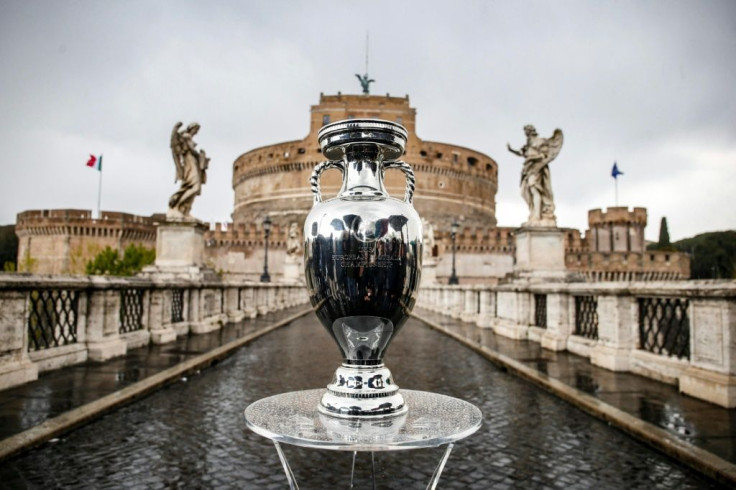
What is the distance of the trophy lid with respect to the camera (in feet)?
6.95

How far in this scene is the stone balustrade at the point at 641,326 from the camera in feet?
14.2

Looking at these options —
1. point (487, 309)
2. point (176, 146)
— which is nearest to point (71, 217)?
point (176, 146)

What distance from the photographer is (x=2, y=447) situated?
298 cm

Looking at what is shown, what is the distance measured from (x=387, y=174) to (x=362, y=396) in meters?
57.4

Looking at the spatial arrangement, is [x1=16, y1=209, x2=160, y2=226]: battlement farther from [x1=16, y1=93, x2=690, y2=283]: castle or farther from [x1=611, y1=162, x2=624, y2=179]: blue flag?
[x1=611, y1=162, x2=624, y2=179]: blue flag

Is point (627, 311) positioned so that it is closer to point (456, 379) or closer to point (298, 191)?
point (456, 379)

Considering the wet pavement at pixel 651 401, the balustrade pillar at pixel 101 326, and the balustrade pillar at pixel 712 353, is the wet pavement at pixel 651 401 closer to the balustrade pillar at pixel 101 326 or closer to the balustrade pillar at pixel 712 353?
the balustrade pillar at pixel 712 353

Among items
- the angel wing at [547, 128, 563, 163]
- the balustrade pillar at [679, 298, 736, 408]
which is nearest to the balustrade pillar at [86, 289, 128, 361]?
the balustrade pillar at [679, 298, 736, 408]

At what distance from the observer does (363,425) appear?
1881mm

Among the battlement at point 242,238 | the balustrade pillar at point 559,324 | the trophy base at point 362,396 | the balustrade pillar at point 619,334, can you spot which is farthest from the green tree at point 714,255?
the trophy base at point 362,396

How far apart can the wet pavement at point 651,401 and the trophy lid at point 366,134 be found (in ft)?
8.34

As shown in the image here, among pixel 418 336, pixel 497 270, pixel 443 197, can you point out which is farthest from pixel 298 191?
pixel 418 336

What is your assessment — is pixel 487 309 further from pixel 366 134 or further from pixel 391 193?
pixel 391 193

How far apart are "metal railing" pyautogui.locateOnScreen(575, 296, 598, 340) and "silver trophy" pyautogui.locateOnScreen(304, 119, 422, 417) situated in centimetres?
579
